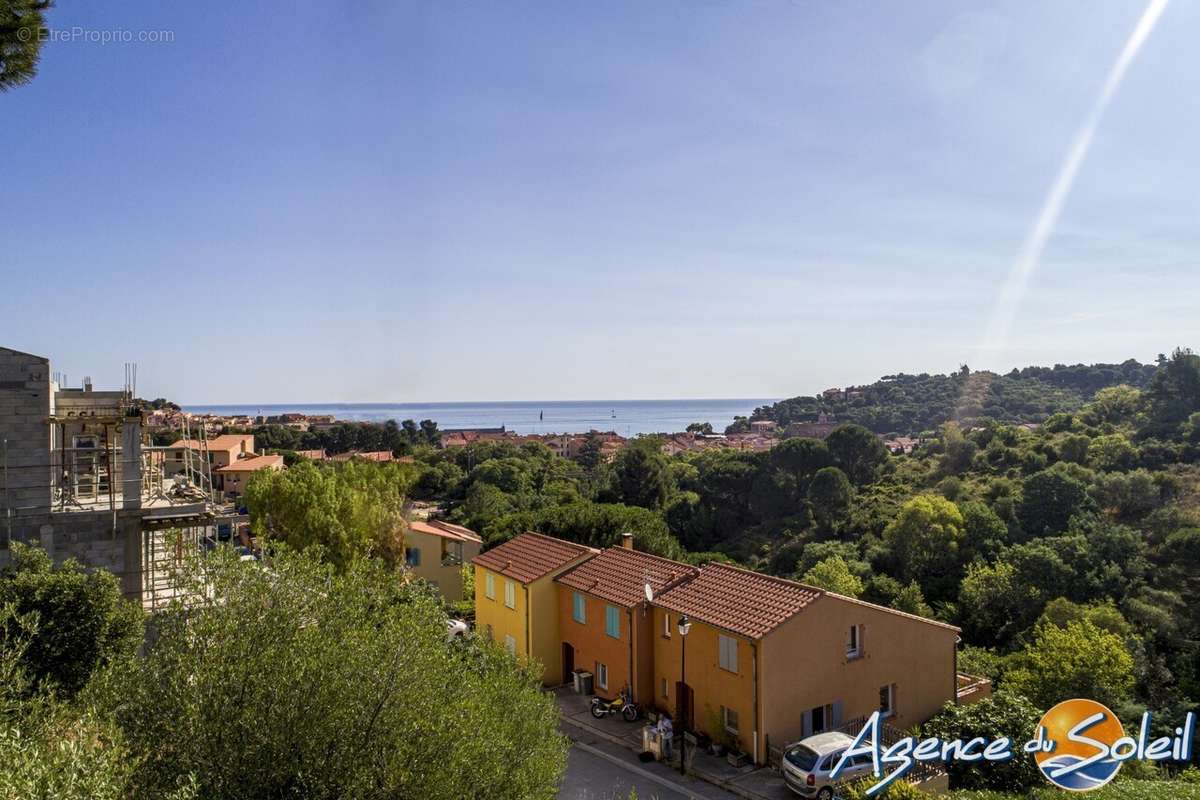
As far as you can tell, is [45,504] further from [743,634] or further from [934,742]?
[934,742]

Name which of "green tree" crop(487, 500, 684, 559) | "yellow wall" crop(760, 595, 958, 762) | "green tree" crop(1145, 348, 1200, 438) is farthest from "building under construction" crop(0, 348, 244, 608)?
"green tree" crop(1145, 348, 1200, 438)

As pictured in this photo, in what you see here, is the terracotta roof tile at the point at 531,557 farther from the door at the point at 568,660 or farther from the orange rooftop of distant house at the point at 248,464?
the orange rooftop of distant house at the point at 248,464

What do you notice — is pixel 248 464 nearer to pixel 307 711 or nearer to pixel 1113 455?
pixel 307 711

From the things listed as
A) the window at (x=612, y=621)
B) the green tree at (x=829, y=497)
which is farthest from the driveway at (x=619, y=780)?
the green tree at (x=829, y=497)

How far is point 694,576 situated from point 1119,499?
35.0 meters

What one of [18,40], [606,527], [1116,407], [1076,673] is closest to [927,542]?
[606,527]

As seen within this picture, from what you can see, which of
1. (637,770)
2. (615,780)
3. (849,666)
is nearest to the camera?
(615,780)

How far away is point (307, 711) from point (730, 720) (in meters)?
12.0

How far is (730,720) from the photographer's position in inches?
724

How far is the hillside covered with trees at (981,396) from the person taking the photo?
109875mm

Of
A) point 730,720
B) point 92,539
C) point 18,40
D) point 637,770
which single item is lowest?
point 637,770

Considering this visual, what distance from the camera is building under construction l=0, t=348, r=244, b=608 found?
58.5 ft

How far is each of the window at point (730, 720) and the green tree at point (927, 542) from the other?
23075mm

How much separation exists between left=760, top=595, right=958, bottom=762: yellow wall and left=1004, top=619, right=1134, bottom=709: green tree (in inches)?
Result: 158
